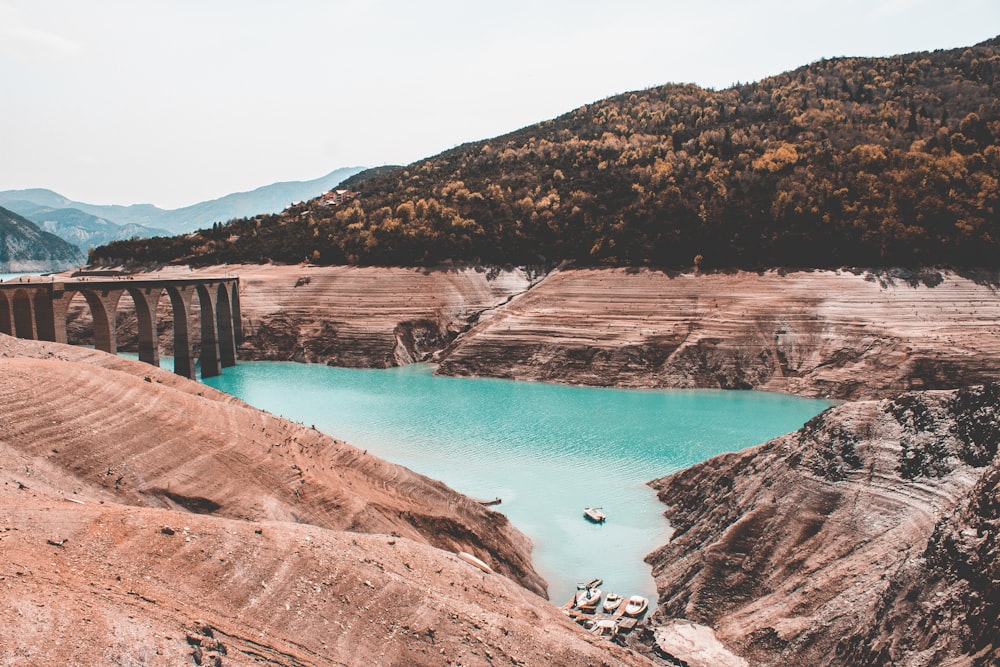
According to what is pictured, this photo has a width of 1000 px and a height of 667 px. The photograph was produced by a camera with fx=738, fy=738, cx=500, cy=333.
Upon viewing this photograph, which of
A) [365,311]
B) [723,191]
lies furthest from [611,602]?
[723,191]

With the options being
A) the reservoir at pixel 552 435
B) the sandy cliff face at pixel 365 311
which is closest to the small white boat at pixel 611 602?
the reservoir at pixel 552 435

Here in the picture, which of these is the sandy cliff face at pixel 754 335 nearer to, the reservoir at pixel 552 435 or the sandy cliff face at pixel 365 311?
the reservoir at pixel 552 435

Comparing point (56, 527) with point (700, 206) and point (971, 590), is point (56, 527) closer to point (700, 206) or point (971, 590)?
point (971, 590)

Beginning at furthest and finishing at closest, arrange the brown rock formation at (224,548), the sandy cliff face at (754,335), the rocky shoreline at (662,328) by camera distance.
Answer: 1. the rocky shoreline at (662,328)
2. the sandy cliff face at (754,335)
3. the brown rock formation at (224,548)

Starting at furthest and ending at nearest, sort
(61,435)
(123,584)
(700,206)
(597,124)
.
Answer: (597,124) → (700,206) → (61,435) → (123,584)

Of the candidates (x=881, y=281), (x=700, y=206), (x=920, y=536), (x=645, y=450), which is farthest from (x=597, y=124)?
(x=920, y=536)

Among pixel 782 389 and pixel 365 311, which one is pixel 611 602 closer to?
pixel 782 389

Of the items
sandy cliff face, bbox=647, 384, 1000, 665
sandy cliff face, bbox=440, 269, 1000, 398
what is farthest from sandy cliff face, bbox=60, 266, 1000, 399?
sandy cliff face, bbox=647, 384, 1000, 665
